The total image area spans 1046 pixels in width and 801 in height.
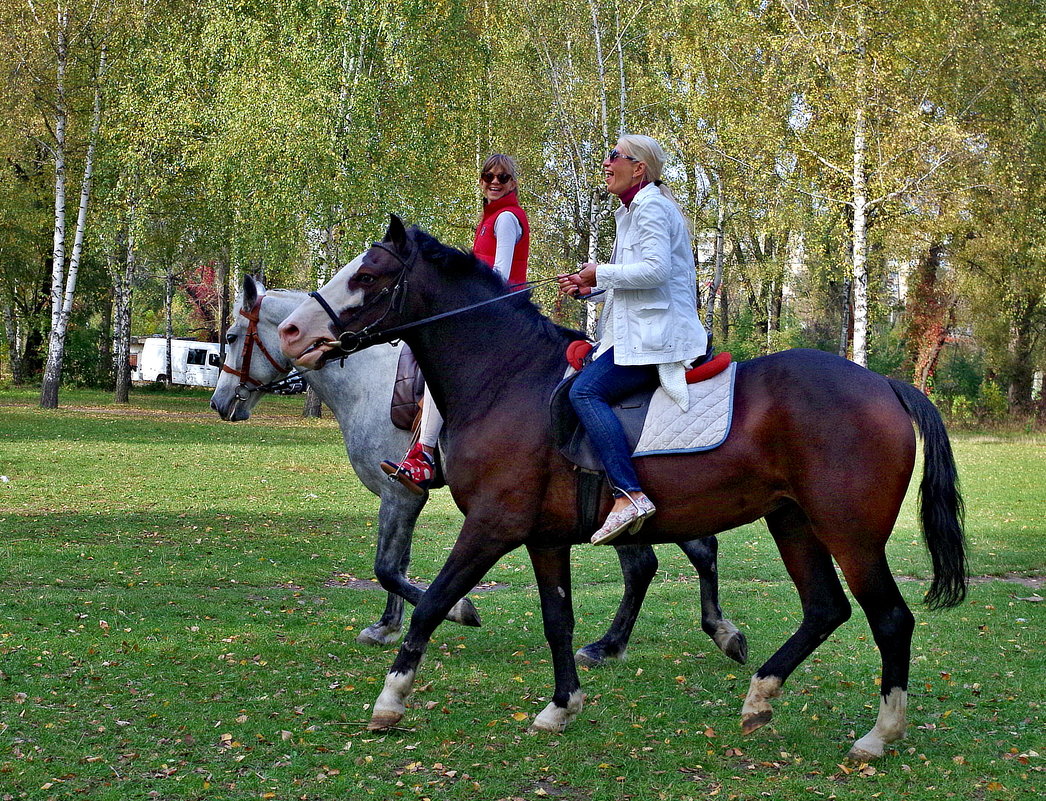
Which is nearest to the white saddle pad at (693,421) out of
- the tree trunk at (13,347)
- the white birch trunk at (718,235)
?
the white birch trunk at (718,235)

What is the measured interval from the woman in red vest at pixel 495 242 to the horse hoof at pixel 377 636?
60.4 inches

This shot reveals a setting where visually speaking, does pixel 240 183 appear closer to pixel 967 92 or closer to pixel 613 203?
pixel 613 203

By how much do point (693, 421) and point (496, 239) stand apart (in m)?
2.23

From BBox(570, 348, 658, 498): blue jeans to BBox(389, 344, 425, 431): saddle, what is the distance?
2.12 m

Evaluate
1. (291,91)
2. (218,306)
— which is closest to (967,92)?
(291,91)

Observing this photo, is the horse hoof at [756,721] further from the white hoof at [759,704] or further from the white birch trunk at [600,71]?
the white birch trunk at [600,71]

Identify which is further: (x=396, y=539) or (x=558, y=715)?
(x=396, y=539)

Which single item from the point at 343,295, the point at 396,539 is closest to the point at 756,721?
the point at 396,539

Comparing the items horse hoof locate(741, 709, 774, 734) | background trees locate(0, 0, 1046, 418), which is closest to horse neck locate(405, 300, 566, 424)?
horse hoof locate(741, 709, 774, 734)

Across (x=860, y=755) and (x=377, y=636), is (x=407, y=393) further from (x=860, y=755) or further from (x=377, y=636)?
(x=860, y=755)

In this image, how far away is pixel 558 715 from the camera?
5.94m

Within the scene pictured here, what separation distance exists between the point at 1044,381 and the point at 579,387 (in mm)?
39325

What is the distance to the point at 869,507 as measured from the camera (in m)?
5.36

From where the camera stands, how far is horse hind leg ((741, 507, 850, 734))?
583 centimetres
